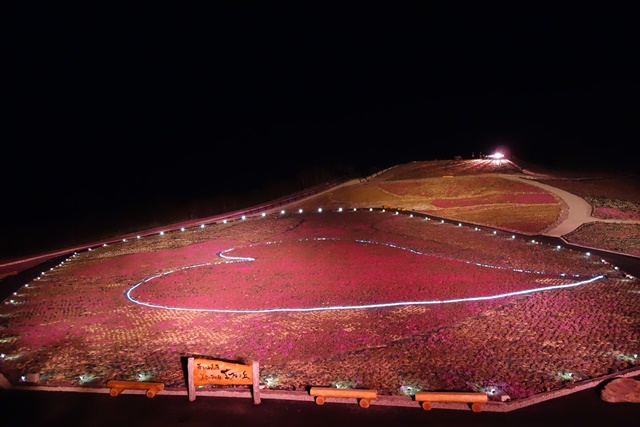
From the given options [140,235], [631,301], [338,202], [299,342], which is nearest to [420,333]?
[299,342]

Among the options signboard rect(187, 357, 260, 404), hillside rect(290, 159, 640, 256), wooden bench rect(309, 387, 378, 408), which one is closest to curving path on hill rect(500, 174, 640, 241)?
hillside rect(290, 159, 640, 256)

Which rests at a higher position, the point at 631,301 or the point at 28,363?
the point at 28,363

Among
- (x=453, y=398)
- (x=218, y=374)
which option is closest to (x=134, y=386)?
(x=218, y=374)

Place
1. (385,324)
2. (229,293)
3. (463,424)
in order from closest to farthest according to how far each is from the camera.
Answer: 1. (463,424)
2. (385,324)
3. (229,293)

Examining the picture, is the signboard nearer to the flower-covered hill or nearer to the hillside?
the hillside

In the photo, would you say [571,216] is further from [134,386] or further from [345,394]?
[134,386]

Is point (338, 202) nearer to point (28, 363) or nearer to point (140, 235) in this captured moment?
point (140, 235)
